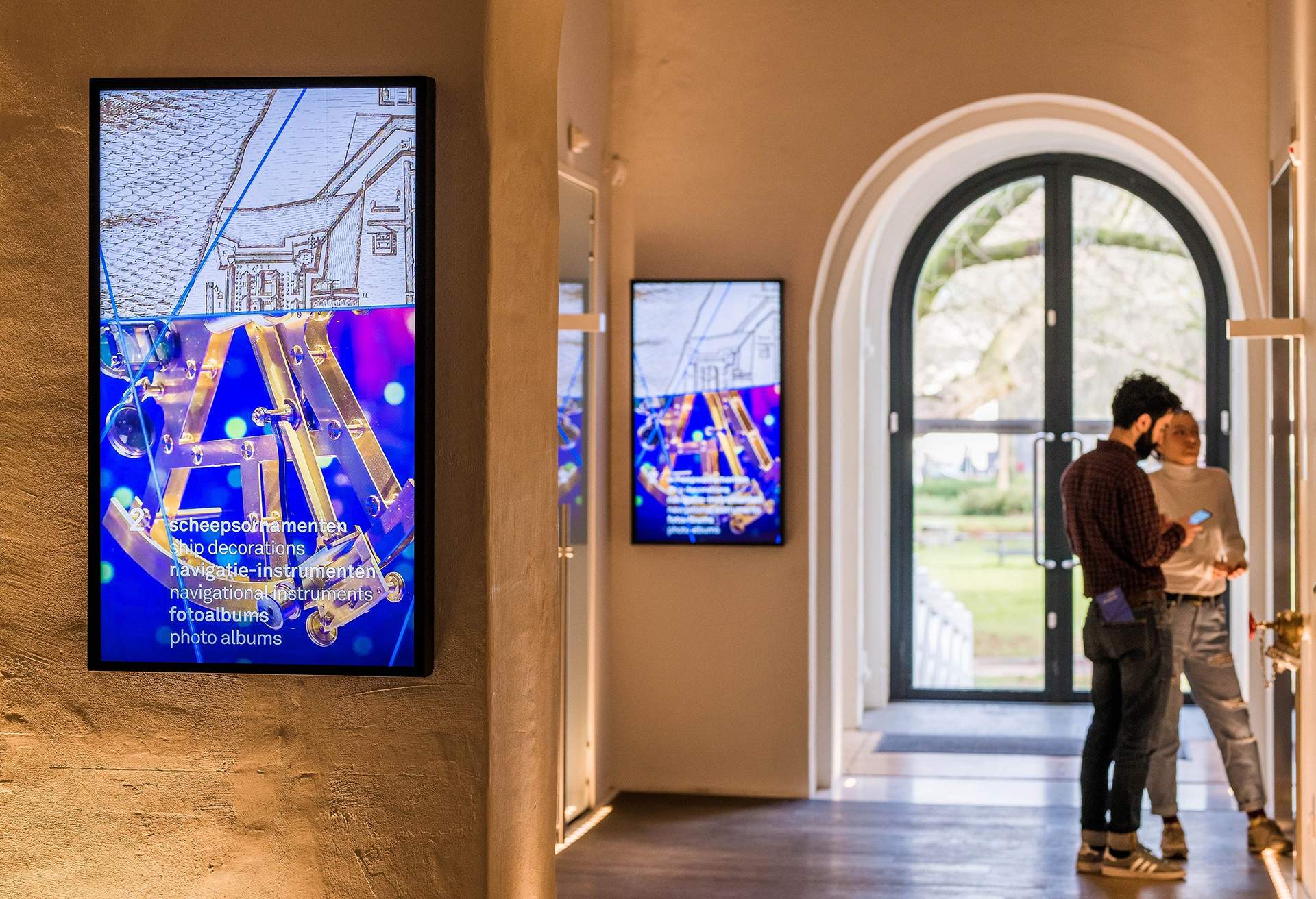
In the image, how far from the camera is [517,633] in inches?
129

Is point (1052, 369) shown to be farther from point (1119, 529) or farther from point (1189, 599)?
point (1119, 529)

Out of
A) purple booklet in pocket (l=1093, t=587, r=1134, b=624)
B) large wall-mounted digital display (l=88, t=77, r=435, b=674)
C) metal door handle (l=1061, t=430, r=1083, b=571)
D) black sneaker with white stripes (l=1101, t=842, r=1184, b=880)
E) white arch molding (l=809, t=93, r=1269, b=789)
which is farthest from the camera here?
metal door handle (l=1061, t=430, r=1083, b=571)

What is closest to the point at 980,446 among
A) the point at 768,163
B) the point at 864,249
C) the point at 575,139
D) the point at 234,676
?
the point at 864,249

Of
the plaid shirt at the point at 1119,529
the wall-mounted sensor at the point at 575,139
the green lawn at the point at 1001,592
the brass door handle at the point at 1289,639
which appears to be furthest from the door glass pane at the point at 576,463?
the green lawn at the point at 1001,592

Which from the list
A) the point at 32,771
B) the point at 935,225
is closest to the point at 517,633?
the point at 32,771

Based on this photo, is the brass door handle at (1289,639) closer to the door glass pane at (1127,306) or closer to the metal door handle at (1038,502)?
the door glass pane at (1127,306)

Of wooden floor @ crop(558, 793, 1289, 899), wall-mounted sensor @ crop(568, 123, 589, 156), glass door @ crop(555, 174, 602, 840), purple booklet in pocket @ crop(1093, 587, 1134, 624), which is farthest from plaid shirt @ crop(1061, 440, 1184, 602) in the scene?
wall-mounted sensor @ crop(568, 123, 589, 156)

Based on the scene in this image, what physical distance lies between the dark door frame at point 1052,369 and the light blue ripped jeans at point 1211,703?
3.58 meters

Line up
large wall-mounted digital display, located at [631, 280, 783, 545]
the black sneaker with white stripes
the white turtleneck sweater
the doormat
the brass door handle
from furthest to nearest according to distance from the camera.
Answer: the doormat, large wall-mounted digital display, located at [631, 280, 783, 545], the white turtleneck sweater, the black sneaker with white stripes, the brass door handle

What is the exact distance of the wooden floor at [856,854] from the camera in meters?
5.38

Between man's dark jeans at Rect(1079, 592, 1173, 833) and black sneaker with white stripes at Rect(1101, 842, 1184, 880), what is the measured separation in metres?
0.10

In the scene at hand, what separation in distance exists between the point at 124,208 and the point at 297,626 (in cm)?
93

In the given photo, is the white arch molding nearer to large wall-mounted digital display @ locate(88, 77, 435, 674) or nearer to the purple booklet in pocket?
the purple booklet in pocket

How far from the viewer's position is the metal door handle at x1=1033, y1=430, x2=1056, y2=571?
943 cm
